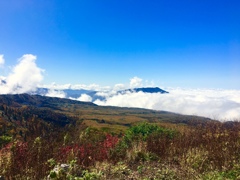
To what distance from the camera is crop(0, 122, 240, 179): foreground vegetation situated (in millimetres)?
7516

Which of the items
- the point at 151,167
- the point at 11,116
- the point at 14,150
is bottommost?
the point at 11,116

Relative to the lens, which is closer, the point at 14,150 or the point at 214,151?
the point at 14,150

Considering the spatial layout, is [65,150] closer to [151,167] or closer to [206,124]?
[151,167]

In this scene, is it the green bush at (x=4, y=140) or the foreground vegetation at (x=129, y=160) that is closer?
the foreground vegetation at (x=129, y=160)

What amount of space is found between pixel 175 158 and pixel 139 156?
5.84 ft

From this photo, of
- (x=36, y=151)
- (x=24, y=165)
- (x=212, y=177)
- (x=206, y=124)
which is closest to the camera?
(x=24, y=165)

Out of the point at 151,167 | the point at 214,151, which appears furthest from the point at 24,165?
the point at 214,151

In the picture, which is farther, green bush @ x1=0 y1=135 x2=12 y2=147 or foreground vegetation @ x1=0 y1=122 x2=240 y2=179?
green bush @ x1=0 y1=135 x2=12 y2=147

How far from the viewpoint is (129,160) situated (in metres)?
11.3

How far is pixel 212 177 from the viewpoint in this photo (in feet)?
26.8

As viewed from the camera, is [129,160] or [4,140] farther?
[4,140]

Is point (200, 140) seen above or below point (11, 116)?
above

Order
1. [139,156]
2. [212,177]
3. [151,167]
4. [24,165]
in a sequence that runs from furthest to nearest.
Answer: [139,156]
[151,167]
[212,177]
[24,165]

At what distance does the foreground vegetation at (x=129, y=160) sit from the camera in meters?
7.52
